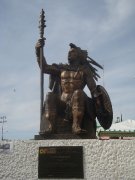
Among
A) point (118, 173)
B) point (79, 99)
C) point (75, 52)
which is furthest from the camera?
point (75, 52)

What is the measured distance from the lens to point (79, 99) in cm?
663

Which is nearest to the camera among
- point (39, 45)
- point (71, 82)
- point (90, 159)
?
point (90, 159)

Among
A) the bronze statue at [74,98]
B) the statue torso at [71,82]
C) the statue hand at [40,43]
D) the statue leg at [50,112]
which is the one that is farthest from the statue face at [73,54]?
the statue leg at [50,112]

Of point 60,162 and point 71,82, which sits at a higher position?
point 71,82

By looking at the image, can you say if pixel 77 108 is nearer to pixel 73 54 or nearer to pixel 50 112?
pixel 50 112

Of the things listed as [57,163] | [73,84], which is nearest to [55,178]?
[57,163]

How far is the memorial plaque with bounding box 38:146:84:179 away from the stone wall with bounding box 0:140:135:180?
0.23 ft

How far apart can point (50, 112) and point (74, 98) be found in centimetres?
46

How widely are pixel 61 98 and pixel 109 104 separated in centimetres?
84

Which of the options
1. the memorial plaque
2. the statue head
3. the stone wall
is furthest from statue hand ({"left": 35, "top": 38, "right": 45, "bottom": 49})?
the memorial plaque

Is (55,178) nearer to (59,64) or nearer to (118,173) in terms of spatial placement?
(118,173)

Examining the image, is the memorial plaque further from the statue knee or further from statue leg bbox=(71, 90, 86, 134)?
the statue knee

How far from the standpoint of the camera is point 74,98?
666cm

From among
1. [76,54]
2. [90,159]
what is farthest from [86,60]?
[90,159]
